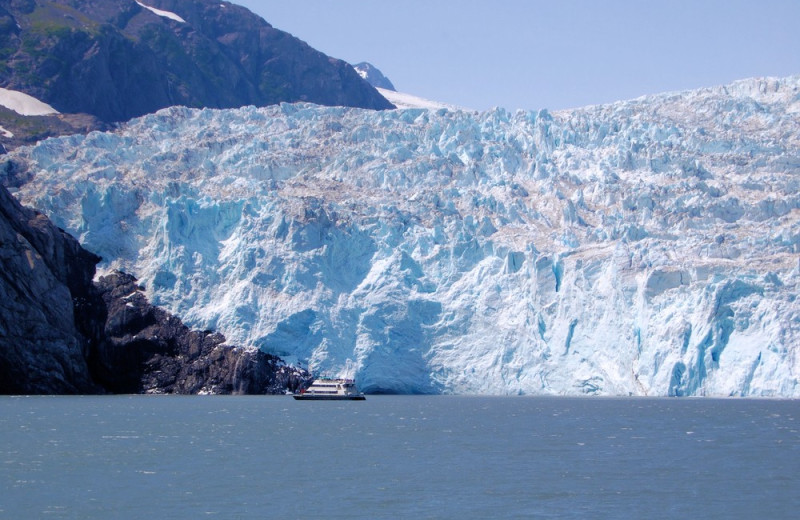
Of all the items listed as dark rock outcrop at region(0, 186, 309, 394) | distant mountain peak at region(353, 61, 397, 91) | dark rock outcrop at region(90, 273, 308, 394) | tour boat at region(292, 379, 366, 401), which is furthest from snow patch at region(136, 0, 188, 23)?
tour boat at region(292, 379, 366, 401)

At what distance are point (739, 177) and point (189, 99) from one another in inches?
2566

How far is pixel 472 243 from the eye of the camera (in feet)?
191

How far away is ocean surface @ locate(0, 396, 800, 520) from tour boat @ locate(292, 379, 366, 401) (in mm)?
9660

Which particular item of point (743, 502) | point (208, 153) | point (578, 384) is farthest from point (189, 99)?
point (743, 502)

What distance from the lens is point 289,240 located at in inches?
2282

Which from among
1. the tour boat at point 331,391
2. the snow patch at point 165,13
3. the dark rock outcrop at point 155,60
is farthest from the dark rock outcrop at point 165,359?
the snow patch at point 165,13

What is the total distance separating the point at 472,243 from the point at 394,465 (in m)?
33.0

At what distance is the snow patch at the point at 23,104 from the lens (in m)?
94.3

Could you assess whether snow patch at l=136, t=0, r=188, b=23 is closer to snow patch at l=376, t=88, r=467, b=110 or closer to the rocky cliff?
the rocky cliff

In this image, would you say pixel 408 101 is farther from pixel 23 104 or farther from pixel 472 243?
pixel 472 243

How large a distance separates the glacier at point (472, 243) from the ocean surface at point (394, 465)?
9.64 m

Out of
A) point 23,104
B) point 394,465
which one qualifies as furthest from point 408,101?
point 394,465

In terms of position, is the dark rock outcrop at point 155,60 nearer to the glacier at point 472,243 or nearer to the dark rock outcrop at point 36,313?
the glacier at point 472,243

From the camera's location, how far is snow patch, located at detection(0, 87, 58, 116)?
94312 millimetres
